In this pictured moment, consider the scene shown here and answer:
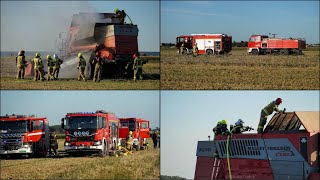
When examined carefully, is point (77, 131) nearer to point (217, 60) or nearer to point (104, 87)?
point (104, 87)

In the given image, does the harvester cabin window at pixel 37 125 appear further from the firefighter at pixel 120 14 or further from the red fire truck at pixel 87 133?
the firefighter at pixel 120 14

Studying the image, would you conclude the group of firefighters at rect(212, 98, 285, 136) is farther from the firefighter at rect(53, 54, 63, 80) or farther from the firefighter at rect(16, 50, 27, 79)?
the firefighter at rect(16, 50, 27, 79)

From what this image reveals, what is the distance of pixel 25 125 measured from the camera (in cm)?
1927

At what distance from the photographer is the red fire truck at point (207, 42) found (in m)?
18.0

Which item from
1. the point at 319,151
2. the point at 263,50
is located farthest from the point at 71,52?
the point at 319,151

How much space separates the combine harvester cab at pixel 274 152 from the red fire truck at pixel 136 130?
351 cm

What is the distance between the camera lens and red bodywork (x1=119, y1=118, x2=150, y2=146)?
19.1 metres

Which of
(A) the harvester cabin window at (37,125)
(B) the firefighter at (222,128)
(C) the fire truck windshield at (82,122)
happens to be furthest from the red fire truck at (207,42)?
(A) the harvester cabin window at (37,125)

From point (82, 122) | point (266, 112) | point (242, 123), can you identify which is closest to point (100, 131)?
point (82, 122)

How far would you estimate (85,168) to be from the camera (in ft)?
58.3

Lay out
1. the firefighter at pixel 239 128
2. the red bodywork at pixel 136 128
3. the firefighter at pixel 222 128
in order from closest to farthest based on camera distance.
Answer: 1. the firefighter at pixel 239 128
2. the firefighter at pixel 222 128
3. the red bodywork at pixel 136 128

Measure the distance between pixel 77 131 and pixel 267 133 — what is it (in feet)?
19.5

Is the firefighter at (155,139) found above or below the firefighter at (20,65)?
below

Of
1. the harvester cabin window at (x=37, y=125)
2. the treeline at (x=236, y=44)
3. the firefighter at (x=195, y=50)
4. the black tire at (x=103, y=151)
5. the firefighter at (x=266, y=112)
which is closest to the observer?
the firefighter at (x=266, y=112)
